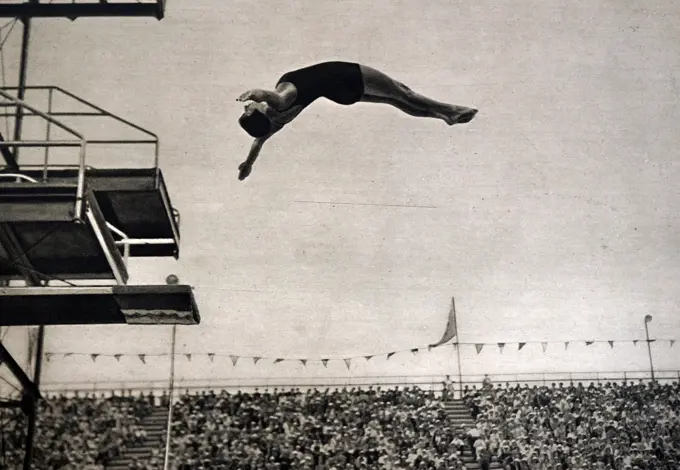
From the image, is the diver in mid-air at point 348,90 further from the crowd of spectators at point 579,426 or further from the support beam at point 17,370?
the crowd of spectators at point 579,426

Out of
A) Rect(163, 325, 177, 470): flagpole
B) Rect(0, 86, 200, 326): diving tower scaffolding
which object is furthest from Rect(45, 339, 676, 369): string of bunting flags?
Rect(0, 86, 200, 326): diving tower scaffolding

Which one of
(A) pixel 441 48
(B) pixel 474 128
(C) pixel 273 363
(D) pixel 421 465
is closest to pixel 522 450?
(D) pixel 421 465

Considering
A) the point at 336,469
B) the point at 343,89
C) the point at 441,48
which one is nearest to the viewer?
the point at 343,89

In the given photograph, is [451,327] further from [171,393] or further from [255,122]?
[255,122]

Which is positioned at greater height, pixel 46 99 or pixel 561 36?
pixel 561 36

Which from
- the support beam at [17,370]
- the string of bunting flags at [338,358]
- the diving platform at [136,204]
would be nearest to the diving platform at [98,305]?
the diving platform at [136,204]

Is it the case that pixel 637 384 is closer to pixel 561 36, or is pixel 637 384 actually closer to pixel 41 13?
pixel 561 36
